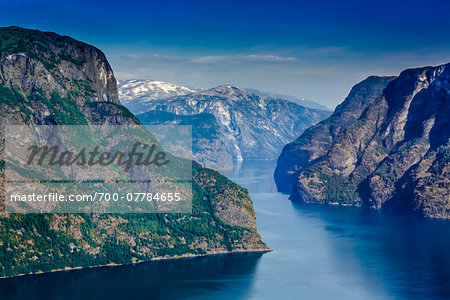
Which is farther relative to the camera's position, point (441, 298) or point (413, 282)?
point (413, 282)

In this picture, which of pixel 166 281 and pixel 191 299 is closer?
pixel 191 299

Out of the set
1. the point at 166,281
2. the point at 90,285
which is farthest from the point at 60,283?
the point at 166,281

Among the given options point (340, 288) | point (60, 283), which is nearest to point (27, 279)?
point (60, 283)

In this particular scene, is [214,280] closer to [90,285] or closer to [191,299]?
[191,299]

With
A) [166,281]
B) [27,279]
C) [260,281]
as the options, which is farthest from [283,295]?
[27,279]

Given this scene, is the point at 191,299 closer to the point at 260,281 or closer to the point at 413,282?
the point at 260,281

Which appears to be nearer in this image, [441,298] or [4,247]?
[441,298]

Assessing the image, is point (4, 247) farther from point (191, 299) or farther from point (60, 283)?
point (191, 299)

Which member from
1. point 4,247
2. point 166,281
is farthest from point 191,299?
point 4,247
